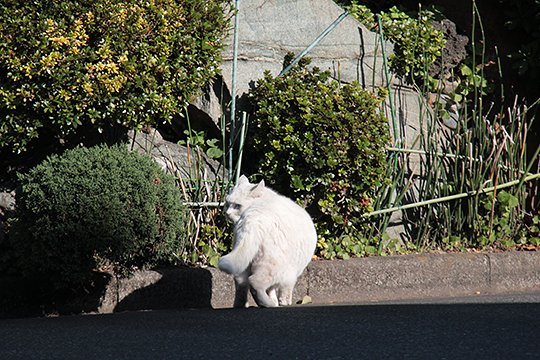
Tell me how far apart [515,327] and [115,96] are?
127 inches

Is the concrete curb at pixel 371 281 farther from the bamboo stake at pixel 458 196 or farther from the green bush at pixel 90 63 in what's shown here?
the green bush at pixel 90 63

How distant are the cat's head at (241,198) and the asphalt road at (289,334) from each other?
0.88m

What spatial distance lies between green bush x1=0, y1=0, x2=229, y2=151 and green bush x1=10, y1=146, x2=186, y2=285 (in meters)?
0.49

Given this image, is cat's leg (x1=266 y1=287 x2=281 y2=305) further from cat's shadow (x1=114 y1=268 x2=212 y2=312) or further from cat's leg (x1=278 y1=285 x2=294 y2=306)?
cat's shadow (x1=114 y1=268 x2=212 y2=312)

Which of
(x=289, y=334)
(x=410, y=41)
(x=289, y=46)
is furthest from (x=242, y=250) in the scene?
(x=410, y=41)

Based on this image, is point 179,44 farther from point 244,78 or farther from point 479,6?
point 479,6

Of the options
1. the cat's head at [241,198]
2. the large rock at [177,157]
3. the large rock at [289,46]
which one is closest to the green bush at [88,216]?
the cat's head at [241,198]


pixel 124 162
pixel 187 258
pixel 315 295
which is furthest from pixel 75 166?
pixel 315 295

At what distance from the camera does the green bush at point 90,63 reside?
6.29 metres

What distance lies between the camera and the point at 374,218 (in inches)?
312

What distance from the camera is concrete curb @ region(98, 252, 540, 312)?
6277mm

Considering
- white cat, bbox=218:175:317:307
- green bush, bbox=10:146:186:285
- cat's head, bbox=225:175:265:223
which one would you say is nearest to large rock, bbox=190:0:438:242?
cat's head, bbox=225:175:265:223

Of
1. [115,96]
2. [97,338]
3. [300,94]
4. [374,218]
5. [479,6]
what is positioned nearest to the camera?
[97,338]

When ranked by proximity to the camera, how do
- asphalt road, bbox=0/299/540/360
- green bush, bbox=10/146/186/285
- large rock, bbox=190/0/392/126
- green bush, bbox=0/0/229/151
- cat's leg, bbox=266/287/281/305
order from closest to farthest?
asphalt road, bbox=0/299/540/360 → green bush, bbox=10/146/186/285 → cat's leg, bbox=266/287/281/305 → green bush, bbox=0/0/229/151 → large rock, bbox=190/0/392/126
